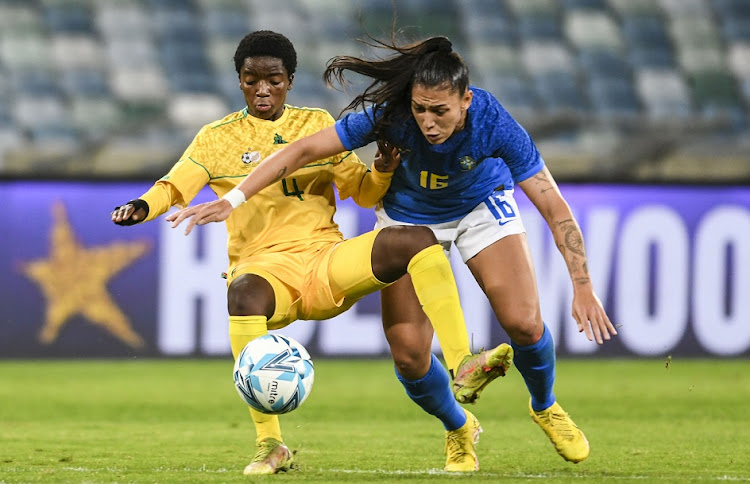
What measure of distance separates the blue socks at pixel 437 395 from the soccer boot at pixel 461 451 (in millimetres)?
37

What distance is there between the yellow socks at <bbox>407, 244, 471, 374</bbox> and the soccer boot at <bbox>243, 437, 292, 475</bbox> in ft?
2.61

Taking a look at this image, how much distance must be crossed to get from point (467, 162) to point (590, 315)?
2.68 feet

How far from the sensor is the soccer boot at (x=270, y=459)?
530 cm

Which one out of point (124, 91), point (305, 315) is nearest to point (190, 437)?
point (305, 315)

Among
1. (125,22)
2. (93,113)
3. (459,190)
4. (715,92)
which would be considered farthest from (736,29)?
(459,190)

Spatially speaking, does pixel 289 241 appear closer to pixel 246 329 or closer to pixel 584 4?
pixel 246 329

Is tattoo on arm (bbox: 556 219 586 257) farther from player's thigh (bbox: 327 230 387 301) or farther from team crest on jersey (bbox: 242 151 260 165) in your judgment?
team crest on jersey (bbox: 242 151 260 165)

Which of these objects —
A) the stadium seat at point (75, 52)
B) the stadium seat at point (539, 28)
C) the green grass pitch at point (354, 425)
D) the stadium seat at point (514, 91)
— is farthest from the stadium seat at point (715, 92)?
the stadium seat at point (75, 52)

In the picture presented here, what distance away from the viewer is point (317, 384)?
995 cm

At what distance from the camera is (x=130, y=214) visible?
5.29 m

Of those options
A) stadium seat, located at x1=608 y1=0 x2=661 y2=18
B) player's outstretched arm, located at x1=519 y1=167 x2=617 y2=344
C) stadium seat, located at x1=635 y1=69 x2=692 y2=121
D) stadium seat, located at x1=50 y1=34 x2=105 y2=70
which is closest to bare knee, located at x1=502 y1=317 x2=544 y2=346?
player's outstretched arm, located at x1=519 y1=167 x2=617 y2=344

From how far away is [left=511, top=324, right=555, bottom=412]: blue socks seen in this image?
5.62 m

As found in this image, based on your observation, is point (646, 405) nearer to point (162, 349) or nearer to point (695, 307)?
point (695, 307)

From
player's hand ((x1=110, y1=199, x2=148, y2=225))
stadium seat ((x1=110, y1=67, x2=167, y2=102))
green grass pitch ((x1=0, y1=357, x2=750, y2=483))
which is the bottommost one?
green grass pitch ((x1=0, y1=357, x2=750, y2=483))
